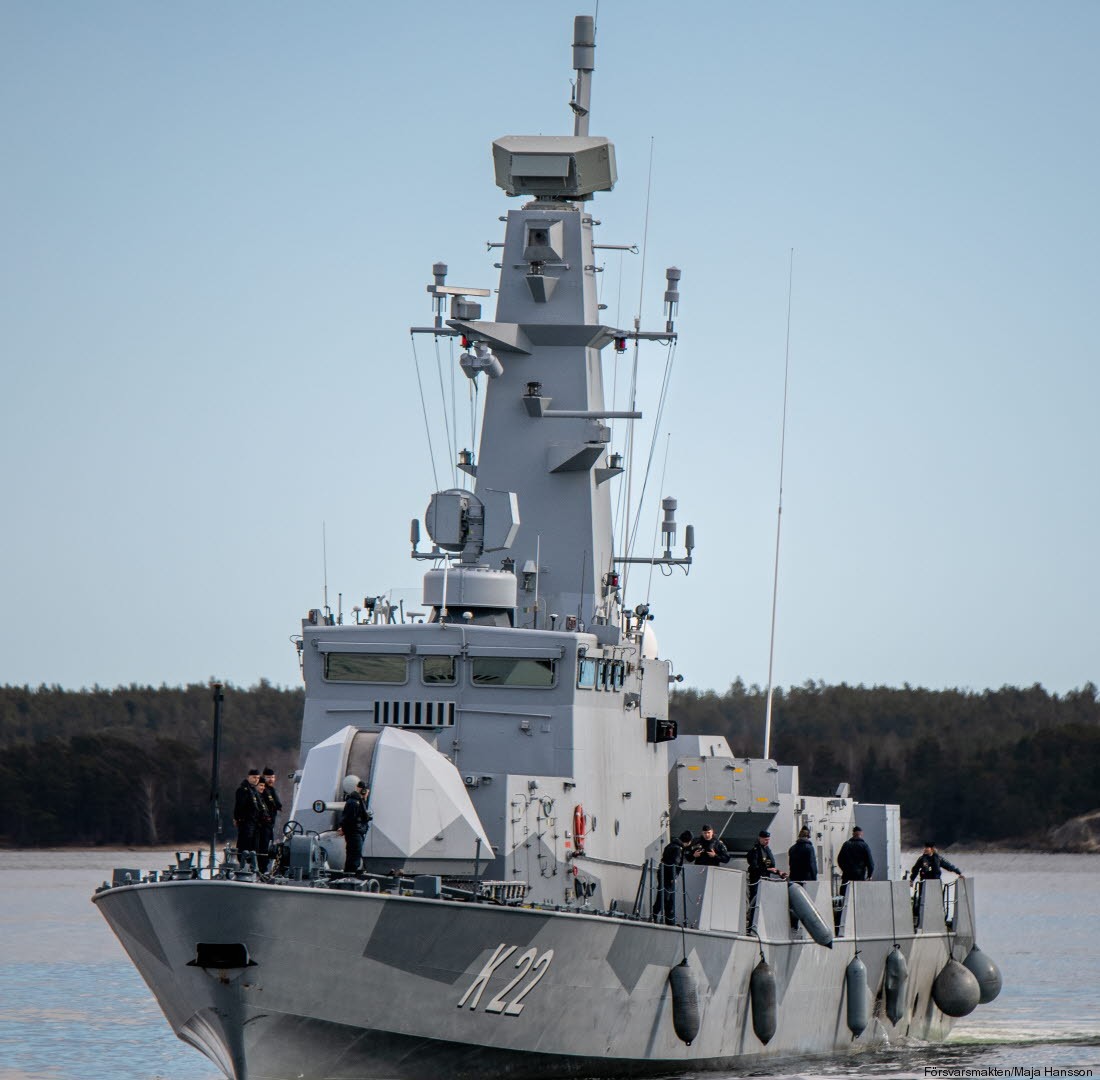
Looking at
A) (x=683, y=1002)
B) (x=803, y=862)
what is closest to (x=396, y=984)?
(x=683, y=1002)

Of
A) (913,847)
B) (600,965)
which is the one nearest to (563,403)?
(600,965)

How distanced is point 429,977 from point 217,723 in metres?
2.91

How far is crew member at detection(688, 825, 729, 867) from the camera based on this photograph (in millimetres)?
21078

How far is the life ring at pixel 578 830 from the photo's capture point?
20.2 metres

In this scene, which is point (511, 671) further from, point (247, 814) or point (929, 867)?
point (929, 867)

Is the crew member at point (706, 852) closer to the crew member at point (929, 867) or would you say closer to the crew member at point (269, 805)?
the crew member at point (269, 805)

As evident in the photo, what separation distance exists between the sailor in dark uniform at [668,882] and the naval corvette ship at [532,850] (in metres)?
0.07

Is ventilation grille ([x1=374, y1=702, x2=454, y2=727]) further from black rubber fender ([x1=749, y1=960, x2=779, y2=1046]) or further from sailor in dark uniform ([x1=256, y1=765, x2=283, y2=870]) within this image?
black rubber fender ([x1=749, y1=960, x2=779, y2=1046])

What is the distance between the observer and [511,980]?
1822 cm

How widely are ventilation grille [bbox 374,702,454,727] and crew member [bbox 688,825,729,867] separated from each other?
294cm

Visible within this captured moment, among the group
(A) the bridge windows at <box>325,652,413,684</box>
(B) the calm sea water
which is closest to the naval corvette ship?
(A) the bridge windows at <box>325,652,413,684</box>

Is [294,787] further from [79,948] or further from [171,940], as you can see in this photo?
[79,948]

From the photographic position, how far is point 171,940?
1753 cm

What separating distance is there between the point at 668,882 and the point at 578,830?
3.68 ft
